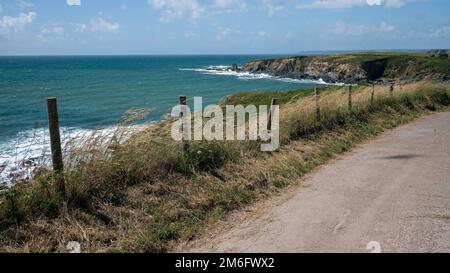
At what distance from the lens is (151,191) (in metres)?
7.11

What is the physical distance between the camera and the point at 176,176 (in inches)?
305

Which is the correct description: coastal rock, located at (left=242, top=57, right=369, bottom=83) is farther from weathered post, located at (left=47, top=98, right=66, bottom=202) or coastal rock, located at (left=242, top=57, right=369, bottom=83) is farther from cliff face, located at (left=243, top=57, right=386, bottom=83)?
weathered post, located at (left=47, top=98, right=66, bottom=202)

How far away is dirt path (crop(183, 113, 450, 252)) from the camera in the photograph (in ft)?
17.6

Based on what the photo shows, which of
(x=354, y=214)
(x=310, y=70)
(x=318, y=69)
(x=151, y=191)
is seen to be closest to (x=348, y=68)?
(x=318, y=69)

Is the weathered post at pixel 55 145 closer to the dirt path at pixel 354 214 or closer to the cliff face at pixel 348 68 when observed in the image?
the dirt path at pixel 354 214

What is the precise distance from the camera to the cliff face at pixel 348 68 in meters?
65.2

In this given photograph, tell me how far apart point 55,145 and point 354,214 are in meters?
4.55

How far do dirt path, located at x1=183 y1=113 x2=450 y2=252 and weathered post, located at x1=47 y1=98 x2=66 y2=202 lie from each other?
211cm

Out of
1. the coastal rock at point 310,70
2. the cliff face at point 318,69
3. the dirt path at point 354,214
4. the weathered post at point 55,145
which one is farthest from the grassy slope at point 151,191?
the coastal rock at point 310,70

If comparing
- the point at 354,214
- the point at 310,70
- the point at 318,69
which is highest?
the point at 354,214

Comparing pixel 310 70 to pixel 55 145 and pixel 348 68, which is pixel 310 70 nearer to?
pixel 348 68

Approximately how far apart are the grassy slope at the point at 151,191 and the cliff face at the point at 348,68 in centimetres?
5403

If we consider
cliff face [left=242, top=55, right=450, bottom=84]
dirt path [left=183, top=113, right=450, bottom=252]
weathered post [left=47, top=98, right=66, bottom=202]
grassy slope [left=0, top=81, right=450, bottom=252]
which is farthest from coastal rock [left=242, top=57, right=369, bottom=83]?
weathered post [left=47, top=98, right=66, bottom=202]
